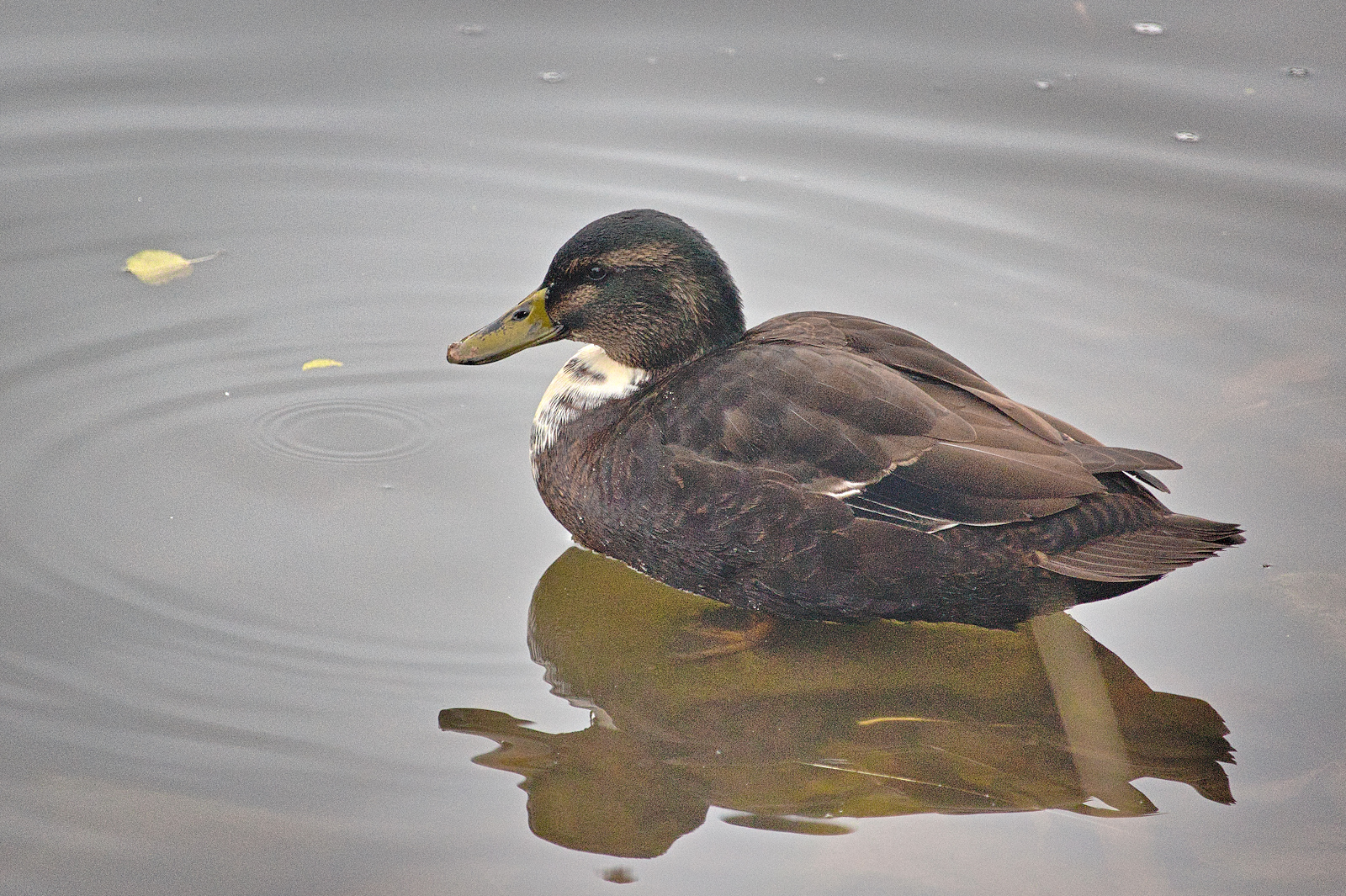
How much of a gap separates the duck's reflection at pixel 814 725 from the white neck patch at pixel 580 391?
468mm

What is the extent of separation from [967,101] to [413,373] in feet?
11.5

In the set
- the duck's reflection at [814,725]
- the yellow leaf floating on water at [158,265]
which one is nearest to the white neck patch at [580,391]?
the duck's reflection at [814,725]

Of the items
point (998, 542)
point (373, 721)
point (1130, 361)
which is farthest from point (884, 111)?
point (373, 721)

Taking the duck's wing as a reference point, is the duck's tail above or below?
below

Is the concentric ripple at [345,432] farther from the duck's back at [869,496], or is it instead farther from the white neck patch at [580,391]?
the duck's back at [869,496]

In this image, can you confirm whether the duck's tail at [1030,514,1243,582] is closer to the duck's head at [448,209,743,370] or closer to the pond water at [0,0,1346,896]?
the pond water at [0,0,1346,896]

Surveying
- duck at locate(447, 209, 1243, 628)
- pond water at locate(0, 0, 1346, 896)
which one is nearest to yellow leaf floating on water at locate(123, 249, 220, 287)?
pond water at locate(0, 0, 1346, 896)

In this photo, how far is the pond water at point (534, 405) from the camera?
3818 millimetres

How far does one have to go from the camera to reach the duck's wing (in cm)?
425

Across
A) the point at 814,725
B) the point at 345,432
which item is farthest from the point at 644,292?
the point at 814,725

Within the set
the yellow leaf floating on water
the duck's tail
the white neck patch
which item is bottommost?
the duck's tail

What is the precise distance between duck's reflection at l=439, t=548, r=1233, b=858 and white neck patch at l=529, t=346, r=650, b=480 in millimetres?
468

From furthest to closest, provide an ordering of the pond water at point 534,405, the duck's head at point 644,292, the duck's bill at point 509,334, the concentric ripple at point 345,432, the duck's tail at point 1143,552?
1. the concentric ripple at point 345,432
2. the duck's bill at point 509,334
3. the duck's head at point 644,292
4. the duck's tail at point 1143,552
5. the pond water at point 534,405

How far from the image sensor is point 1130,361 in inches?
233
